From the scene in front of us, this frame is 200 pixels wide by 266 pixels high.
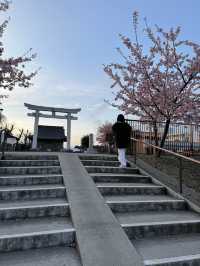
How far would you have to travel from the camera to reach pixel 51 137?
26.2 meters

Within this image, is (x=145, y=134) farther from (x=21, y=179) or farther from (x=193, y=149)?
(x=21, y=179)

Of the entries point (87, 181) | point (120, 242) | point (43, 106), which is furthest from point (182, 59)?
point (43, 106)

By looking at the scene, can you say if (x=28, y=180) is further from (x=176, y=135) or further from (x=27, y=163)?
(x=176, y=135)

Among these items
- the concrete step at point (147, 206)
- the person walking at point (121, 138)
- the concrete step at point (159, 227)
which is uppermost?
the person walking at point (121, 138)

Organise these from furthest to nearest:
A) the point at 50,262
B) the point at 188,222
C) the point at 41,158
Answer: the point at 41,158
the point at 188,222
the point at 50,262

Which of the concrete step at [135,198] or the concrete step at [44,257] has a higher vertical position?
the concrete step at [135,198]

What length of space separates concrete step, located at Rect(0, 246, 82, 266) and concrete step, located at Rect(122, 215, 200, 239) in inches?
34.2

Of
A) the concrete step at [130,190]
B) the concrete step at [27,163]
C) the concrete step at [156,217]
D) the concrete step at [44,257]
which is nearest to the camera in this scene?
the concrete step at [44,257]

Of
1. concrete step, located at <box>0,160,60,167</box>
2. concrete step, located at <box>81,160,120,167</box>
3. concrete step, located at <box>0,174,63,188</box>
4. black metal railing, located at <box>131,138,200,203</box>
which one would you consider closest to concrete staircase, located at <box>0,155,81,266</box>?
concrete step, located at <box>0,174,63,188</box>

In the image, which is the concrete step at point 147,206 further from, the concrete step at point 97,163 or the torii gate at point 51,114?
the torii gate at point 51,114

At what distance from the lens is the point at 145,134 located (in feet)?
32.5

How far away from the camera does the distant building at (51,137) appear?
26.2 m

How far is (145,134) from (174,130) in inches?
53.3

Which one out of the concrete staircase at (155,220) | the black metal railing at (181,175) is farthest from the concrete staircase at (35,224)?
the black metal railing at (181,175)
